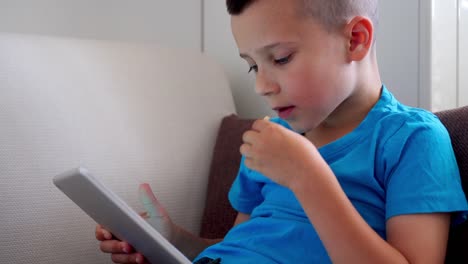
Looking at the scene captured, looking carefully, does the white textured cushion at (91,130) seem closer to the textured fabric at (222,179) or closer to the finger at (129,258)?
the textured fabric at (222,179)

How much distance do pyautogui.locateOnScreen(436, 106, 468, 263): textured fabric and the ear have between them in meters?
0.17

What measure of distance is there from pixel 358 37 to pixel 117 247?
1.54 ft

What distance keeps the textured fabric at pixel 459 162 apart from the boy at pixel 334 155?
28mm

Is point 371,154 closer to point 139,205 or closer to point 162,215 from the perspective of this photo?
point 162,215

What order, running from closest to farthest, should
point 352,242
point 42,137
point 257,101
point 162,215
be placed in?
point 352,242 < point 162,215 < point 42,137 < point 257,101

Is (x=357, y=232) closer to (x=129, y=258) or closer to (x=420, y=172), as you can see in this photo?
(x=420, y=172)

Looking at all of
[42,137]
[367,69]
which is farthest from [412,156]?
[42,137]

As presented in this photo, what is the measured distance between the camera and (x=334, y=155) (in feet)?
2.96

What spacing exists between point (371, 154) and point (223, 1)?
0.99m

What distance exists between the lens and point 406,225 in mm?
771

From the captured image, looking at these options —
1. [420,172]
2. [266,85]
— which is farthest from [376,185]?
[266,85]

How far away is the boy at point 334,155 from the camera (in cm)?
75

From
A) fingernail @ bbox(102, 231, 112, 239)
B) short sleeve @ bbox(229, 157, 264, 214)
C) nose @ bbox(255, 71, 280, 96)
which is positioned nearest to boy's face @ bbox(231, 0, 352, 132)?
nose @ bbox(255, 71, 280, 96)

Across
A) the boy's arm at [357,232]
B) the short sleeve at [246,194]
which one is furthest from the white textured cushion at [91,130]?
the boy's arm at [357,232]
